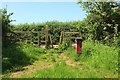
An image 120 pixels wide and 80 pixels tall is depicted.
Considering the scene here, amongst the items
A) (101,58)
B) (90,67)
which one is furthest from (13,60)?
(101,58)

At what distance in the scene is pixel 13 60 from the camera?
14.1 metres

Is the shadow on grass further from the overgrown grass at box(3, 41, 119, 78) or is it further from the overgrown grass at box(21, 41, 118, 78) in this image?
the overgrown grass at box(21, 41, 118, 78)

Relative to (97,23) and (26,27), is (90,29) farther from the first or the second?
(26,27)

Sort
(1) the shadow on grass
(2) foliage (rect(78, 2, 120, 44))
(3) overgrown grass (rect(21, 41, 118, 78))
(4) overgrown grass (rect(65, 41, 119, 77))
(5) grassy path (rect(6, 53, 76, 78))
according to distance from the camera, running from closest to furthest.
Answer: (3) overgrown grass (rect(21, 41, 118, 78)) < (5) grassy path (rect(6, 53, 76, 78)) < (4) overgrown grass (rect(65, 41, 119, 77)) < (1) the shadow on grass < (2) foliage (rect(78, 2, 120, 44))

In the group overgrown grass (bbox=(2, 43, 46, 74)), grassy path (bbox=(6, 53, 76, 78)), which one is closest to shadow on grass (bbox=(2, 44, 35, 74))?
overgrown grass (bbox=(2, 43, 46, 74))

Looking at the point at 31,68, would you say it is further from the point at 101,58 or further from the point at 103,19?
the point at 103,19

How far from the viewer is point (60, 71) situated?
11.3 m

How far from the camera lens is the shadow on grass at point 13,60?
1267 centimetres

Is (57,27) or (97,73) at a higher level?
(57,27)

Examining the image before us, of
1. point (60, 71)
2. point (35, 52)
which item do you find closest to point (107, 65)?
point (60, 71)

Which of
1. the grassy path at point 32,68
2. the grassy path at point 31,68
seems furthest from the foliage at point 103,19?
the grassy path at point 31,68

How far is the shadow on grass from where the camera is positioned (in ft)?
41.6

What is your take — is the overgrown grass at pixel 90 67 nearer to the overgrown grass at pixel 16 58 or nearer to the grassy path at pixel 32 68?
the grassy path at pixel 32 68

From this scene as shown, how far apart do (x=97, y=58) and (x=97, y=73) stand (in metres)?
1.98
